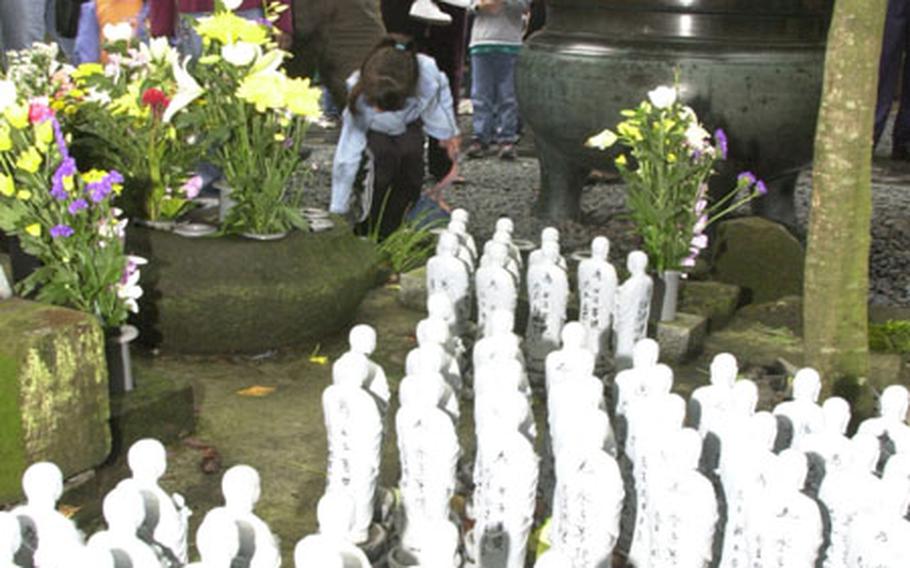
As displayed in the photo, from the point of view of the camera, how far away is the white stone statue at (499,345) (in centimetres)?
271

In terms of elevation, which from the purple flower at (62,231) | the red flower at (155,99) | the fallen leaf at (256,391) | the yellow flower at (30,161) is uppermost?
the red flower at (155,99)

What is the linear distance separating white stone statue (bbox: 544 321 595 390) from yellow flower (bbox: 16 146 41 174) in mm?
1477

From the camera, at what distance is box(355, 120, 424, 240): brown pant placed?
5461 millimetres

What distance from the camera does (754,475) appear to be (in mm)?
2104

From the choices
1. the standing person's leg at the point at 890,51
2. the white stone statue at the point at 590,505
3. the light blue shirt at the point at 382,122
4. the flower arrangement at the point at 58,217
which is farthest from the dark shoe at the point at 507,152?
the white stone statue at the point at 590,505

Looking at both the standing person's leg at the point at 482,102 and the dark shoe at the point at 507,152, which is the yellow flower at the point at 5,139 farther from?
the dark shoe at the point at 507,152

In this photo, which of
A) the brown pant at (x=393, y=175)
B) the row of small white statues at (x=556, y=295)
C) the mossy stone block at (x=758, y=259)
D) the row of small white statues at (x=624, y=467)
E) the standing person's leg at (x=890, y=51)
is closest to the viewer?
the row of small white statues at (x=624, y=467)

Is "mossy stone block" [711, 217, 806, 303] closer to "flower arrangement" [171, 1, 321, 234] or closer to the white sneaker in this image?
"flower arrangement" [171, 1, 321, 234]

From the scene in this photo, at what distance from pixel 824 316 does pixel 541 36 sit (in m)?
3.07

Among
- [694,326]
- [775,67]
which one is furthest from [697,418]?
[775,67]

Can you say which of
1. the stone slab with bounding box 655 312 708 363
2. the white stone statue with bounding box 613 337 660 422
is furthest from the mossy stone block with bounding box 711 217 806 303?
the white stone statue with bounding box 613 337 660 422

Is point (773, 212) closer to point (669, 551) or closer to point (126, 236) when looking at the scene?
point (126, 236)

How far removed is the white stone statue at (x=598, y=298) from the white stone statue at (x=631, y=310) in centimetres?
3

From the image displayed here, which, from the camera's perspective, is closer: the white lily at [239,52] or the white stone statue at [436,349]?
the white stone statue at [436,349]
